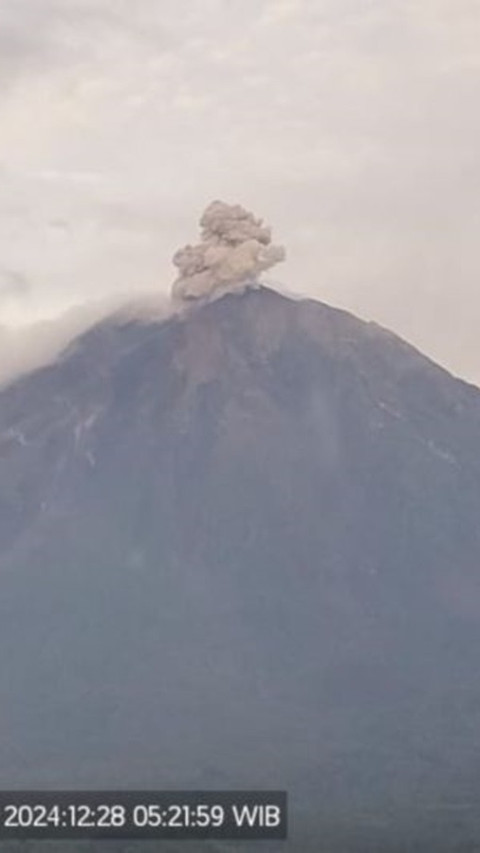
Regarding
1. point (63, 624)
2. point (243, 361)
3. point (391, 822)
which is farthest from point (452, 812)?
point (243, 361)

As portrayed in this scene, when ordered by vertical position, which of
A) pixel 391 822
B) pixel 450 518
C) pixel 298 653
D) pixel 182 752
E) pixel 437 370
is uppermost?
pixel 437 370

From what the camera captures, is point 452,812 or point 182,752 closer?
point 452,812

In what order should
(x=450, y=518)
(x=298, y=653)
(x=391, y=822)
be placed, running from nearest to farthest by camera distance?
1. (x=391, y=822)
2. (x=298, y=653)
3. (x=450, y=518)

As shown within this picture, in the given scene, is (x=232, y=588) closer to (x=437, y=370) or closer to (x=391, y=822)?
(x=437, y=370)

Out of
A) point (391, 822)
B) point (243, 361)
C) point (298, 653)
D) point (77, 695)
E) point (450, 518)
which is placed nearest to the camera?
point (391, 822)

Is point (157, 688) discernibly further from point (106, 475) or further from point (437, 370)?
point (437, 370)

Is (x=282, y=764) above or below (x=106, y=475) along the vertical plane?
below
